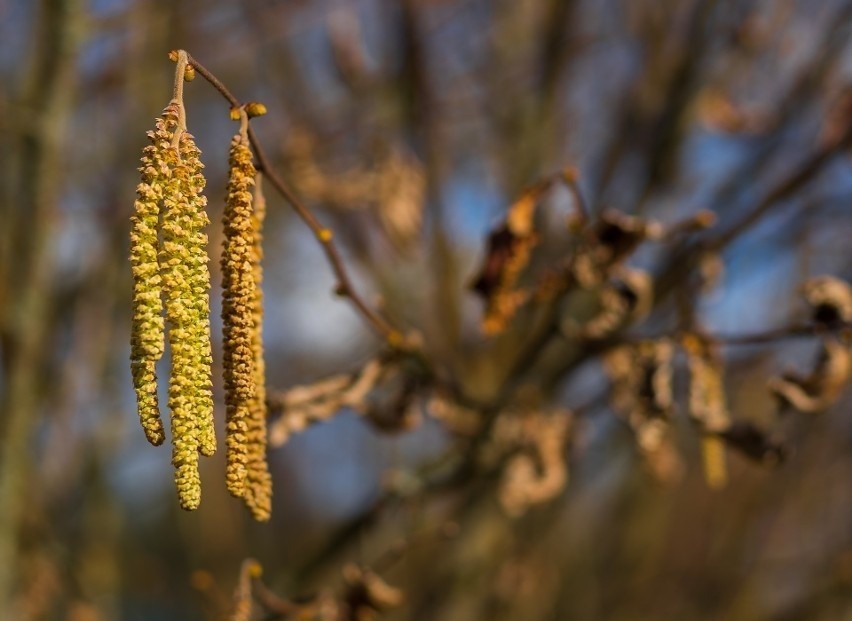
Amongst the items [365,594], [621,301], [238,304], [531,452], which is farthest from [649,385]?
[238,304]

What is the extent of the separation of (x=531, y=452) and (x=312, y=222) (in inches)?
38.4

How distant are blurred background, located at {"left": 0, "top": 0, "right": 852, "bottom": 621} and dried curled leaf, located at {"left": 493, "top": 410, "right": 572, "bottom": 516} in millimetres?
60

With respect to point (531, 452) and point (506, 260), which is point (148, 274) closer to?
point (506, 260)

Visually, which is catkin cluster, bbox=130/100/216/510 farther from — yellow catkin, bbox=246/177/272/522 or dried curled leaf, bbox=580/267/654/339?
dried curled leaf, bbox=580/267/654/339

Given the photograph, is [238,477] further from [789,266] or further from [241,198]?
[789,266]

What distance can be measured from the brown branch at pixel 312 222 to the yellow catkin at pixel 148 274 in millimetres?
76

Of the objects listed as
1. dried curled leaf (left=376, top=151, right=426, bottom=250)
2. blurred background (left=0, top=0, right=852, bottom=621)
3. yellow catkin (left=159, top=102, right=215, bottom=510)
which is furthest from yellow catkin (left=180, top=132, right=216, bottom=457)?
dried curled leaf (left=376, top=151, right=426, bottom=250)

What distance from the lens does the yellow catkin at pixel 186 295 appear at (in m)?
0.82

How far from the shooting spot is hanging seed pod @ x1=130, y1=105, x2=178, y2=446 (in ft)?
2.70

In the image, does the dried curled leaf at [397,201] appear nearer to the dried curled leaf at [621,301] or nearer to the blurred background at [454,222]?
the blurred background at [454,222]

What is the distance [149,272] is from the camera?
836mm

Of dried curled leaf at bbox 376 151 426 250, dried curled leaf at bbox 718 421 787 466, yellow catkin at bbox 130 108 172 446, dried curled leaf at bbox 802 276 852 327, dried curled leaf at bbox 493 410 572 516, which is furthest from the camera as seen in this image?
dried curled leaf at bbox 376 151 426 250

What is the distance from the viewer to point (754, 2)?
240 centimetres

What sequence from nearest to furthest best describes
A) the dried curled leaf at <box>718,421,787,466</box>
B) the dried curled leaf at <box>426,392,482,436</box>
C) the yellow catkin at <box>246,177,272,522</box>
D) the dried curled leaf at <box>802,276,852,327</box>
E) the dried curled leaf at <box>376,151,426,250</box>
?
the yellow catkin at <box>246,177,272,522</box>, the dried curled leaf at <box>802,276,852,327</box>, the dried curled leaf at <box>718,421,787,466</box>, the dried curled leaf at <box>426,392,482,436</box>, the dried curled leaf at <box>376,151,426,250</box>
